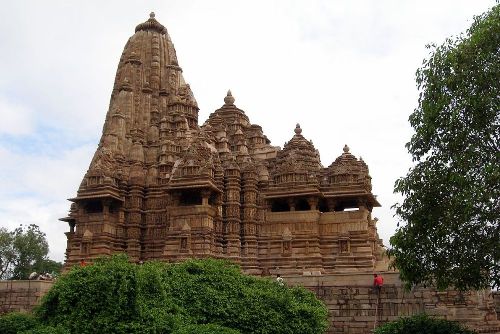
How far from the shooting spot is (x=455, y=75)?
51.0ft

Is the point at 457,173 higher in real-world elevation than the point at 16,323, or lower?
higher

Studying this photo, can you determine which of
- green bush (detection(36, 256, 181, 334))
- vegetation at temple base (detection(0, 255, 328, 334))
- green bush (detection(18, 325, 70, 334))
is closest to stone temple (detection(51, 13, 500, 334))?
vegetation at temple base (detection(0, 255, 328, 334))

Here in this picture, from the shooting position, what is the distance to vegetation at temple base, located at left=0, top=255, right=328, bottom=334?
1709cm

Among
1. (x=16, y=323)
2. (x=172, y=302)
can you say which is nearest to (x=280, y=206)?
(x=172, y=302)

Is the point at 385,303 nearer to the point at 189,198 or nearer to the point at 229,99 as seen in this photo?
the point at 189,198

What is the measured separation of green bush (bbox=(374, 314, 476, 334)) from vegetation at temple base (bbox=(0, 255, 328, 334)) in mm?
2247

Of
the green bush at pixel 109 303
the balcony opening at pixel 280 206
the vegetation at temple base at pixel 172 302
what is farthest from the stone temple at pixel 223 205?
the green bush at pixel 109 303

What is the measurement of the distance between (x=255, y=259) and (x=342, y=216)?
4.65 meters

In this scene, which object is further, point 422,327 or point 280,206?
point 280,206

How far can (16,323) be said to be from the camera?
19.3 metres

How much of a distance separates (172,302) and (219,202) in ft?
40.8

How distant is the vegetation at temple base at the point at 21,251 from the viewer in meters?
48.3

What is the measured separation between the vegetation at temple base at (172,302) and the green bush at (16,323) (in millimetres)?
633

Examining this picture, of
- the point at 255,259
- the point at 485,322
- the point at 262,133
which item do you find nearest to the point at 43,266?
the point at 262,133
